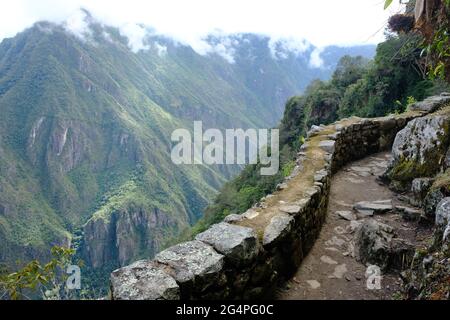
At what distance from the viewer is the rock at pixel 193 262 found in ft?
10.3

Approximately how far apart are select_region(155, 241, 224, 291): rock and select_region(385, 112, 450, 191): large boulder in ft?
14.2

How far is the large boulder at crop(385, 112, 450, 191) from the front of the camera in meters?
5.91

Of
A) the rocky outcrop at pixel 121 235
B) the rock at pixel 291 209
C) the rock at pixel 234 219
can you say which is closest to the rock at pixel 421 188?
the rock at pixel 291 209

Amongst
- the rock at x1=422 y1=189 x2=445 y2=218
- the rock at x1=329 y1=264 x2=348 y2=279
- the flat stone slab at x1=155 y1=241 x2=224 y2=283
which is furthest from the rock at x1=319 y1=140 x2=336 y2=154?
the flat stone slab at x1=155 y1=241 x2=224 y2=283

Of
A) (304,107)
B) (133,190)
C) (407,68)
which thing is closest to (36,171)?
(133,190)

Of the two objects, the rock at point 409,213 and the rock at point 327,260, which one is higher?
the rock at point 409,213

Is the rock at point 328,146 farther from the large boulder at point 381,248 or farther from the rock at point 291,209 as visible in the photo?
the rock at point 291,209

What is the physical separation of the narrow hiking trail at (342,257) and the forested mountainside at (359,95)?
11.1ft

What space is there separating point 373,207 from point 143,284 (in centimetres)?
477

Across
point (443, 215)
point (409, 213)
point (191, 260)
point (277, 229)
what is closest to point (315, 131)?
point (409, 213)

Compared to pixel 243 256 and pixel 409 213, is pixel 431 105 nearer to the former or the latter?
pixel 409 213

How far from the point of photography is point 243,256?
11.8ft

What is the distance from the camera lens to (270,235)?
13.5 ft

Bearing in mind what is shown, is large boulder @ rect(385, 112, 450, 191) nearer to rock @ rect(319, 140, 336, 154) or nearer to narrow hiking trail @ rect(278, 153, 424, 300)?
narrow hiking trail @ rect(278, 153, 424, 300)
